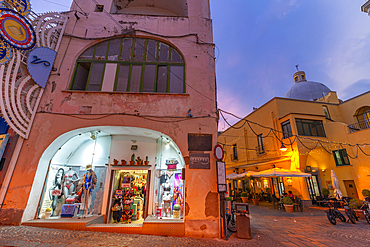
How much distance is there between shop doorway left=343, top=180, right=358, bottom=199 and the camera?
46.5 ft

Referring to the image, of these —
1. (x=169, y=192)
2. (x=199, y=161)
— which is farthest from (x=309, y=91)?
(x=169, y=192)

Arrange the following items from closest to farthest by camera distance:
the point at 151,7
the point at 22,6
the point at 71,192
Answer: the point at 22,6
the point at 71,192
the point at 151,7

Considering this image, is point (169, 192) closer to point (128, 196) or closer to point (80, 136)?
point (128, 196)

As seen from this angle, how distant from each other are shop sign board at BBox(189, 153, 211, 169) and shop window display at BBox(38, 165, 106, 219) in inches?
180

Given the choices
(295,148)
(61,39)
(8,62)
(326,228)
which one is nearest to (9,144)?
(8,62)

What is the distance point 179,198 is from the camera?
7.84m

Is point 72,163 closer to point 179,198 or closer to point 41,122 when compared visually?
point 41,122

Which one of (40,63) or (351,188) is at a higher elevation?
(40,63)

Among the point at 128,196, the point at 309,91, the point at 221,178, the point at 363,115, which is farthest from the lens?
the point at 309,91

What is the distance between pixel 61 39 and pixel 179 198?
981cm

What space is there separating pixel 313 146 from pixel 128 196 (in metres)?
15.5

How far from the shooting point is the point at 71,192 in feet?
26.5

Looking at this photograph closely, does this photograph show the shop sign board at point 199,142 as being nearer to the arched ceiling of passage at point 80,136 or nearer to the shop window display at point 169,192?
the arched ceiling of passage at point 80,136

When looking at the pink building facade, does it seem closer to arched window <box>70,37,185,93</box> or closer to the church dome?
arched window <box>70,37,185,93</box>
